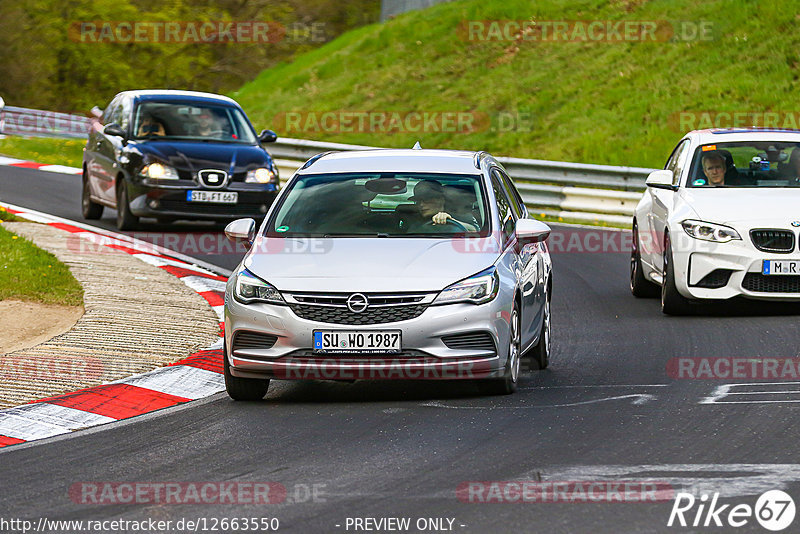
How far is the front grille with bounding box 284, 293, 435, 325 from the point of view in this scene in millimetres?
8805

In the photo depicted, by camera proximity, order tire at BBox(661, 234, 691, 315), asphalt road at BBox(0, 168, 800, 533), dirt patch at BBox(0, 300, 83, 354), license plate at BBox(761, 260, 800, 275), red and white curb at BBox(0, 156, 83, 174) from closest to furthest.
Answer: asphalt road at BBox(0, 168, 800, 533) < dirt patch at BBox(0, 300, 83, 354) < license plate at BBox(761, 260, 800, 275) < tire at BBox(661, 234, 691, 315) < red and white curb at BBox(0, 156, 83, 174)

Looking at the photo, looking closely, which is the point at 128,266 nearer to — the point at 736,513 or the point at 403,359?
the point at 403,359

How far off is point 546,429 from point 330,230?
2.36 meters

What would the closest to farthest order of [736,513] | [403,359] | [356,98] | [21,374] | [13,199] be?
[736,513], [403,359], [21,374], [13,199], [356,98]

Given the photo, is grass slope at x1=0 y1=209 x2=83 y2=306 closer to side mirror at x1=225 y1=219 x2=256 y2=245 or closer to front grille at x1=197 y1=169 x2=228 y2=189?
side mirror at x1=225 y1=219 x2=256 y2=245

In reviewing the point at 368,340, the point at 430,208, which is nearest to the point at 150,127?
the point at 430,208

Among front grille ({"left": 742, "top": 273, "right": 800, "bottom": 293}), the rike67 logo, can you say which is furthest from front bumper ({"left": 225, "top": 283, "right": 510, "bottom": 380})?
front grille ({"left": 742, "top": 273, "right": 800, "bottom": 293})

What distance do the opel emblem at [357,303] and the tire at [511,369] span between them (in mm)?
969

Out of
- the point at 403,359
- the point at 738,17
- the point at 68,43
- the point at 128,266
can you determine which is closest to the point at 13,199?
the point at 128,266

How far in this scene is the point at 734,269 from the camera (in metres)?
12.6

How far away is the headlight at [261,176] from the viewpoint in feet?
60.4

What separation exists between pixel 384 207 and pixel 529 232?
100 centimetres

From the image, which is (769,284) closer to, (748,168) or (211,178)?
(748,168)

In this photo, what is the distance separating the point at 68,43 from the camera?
53.3m
